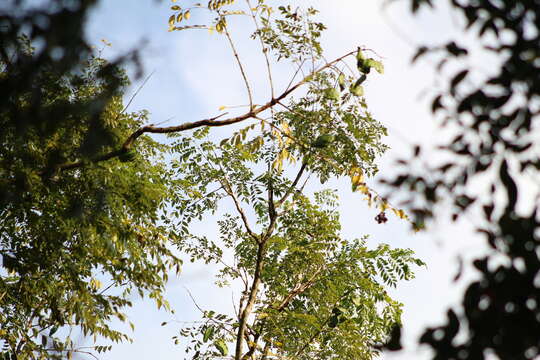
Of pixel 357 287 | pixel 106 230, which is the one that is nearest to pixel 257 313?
pixel 357 287

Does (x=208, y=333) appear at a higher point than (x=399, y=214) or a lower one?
higher

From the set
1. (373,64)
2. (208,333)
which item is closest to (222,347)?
(208,333)

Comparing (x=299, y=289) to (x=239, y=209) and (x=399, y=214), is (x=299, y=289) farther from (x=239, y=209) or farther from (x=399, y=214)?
(x=399, y=214)

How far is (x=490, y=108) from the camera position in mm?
2299

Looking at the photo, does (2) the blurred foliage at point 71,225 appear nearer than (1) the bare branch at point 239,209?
Yes

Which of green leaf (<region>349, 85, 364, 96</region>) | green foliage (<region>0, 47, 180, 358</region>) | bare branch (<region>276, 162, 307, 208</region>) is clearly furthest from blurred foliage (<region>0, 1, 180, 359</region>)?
bare branch (<region>276, 162, 307, 208</region>)

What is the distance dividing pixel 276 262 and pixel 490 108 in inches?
318

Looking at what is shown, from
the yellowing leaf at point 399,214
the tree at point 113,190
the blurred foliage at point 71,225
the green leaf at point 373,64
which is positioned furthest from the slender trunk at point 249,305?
the green leaf at point 373,64

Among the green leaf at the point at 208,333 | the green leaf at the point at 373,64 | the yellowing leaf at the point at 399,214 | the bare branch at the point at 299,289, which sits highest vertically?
the bare branch at the point at 299,289

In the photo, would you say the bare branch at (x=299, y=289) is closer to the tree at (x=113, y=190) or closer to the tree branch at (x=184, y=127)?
the tree at (x=113, y=190)

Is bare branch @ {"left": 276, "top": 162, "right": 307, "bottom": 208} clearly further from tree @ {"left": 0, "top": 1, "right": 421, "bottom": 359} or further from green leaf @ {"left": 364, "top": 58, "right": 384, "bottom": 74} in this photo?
green leaf @ {"left": 364, "top": 58, "right": 384, "bottom": 74}

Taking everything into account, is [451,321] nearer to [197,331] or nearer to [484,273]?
[484,273]

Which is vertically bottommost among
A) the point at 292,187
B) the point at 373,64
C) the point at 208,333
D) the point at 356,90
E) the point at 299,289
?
the point at 208,333

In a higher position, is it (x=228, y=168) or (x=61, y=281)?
(x=228, y=168)
